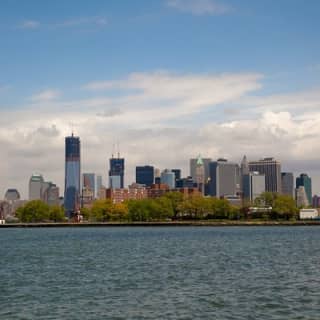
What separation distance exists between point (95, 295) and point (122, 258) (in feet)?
98.9

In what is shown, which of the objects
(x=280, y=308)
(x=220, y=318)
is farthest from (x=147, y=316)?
(x=280, y=308)

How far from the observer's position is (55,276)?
166 ft

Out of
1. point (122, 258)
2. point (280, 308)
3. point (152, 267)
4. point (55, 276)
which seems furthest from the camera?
point (122, 258)

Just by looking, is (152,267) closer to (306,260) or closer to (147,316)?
(306,260)

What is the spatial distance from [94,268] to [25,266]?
7069mm

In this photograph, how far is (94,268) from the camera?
57344 mm

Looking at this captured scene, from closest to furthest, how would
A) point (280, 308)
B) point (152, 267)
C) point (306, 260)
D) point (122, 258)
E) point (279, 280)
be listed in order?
point (280, 308), point (279, 280), point (152, 267), point (306, 260), point (122, 258)

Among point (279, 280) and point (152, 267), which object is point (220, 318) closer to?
point (279, 280)

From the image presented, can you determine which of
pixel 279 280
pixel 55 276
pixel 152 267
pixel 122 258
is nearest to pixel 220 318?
pixel 279 280

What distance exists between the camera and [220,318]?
32094 mm

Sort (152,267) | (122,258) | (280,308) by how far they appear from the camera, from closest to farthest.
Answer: (280,308) → (152,267) → (122,258)

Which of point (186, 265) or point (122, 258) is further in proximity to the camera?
point (122, 258)

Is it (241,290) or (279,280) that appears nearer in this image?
(241,290)

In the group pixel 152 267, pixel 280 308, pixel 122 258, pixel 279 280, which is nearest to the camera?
pixel 280 308
